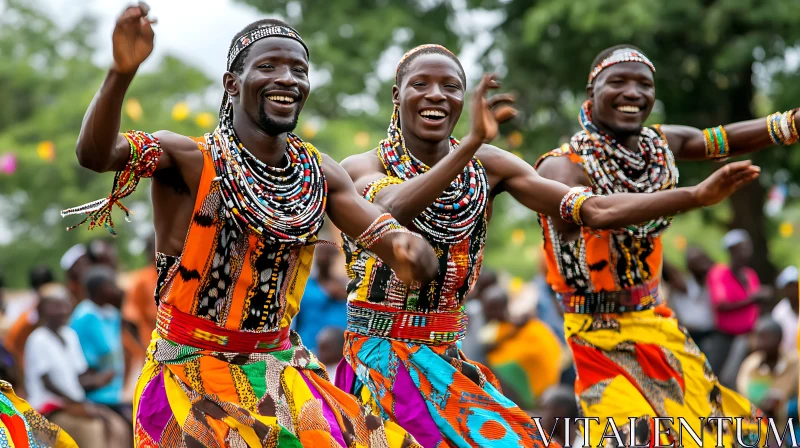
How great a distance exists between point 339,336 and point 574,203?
3.80m

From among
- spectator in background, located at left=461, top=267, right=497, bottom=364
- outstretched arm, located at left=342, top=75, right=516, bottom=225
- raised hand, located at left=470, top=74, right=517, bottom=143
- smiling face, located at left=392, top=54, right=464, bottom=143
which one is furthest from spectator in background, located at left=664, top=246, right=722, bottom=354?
raised hand, located at left=470, top=74, right=517, bottom=143

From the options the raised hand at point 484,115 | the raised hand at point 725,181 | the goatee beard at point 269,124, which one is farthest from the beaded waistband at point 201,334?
the raised hand at point 725,181

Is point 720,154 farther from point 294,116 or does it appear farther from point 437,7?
point 437,7

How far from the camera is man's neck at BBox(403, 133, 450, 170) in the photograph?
5586mm

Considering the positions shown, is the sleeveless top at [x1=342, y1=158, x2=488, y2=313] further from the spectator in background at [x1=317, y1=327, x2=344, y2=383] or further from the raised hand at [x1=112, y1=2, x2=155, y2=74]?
the spectator in background at [x1=317, y1=327, x2=344, y2=383]

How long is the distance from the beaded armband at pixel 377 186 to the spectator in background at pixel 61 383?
423 cm

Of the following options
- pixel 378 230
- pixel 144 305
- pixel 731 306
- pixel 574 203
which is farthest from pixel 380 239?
pixel 731 306

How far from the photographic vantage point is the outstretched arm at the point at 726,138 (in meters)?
6.50

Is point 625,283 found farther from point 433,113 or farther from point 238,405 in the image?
point 238,405

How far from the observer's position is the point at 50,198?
24.7 metres

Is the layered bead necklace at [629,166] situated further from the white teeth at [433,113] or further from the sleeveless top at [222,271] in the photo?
the sleeveless top at [222,271]

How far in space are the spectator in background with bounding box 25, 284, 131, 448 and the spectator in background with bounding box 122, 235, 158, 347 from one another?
1.36 metres

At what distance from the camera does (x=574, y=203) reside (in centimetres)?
564

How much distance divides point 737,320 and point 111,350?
559cm
